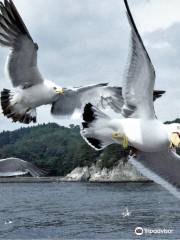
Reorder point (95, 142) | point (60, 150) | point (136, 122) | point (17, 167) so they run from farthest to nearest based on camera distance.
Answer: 1. point (60, 150)
2. point (17, 167)
3. point (95, 142)
4. point (136, 122)

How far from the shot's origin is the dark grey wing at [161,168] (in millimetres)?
11336

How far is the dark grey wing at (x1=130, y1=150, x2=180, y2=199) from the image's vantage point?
37.2ft

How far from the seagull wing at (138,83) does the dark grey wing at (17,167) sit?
2134 mm

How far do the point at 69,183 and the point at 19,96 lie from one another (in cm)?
12344

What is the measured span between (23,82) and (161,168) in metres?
3.24

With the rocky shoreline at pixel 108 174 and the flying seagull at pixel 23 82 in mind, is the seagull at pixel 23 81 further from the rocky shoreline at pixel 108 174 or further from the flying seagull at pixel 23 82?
the rocky shoreline at pixel 108 174

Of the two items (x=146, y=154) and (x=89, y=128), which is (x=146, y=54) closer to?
(x=89, y=128)

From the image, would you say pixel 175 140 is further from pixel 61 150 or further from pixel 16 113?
pixel 61 150

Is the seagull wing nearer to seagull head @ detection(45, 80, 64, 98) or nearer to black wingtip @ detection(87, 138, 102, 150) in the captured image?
black wingtip @ detection(87, 138, 102, 150)

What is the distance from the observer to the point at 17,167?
1222 cm

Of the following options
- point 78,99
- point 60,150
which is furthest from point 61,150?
point 78,99

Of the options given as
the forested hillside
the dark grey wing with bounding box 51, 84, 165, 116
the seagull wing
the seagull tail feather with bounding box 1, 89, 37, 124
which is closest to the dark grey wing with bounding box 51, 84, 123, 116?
the dark grey wing with bounding box 51, 84, 165, 116

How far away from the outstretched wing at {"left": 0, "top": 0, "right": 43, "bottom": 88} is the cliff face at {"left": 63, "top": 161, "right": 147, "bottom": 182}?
102191 mm

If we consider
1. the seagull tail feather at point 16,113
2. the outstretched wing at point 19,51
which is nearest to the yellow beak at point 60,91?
the outstretched wing at point 19,51
